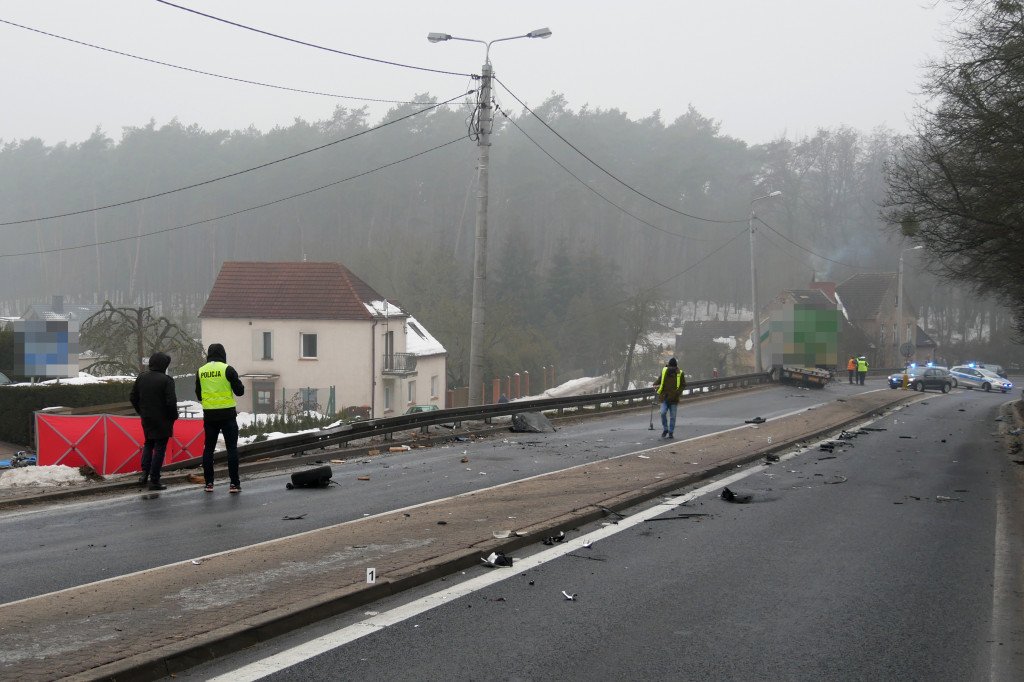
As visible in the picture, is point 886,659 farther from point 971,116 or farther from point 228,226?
point 228,226

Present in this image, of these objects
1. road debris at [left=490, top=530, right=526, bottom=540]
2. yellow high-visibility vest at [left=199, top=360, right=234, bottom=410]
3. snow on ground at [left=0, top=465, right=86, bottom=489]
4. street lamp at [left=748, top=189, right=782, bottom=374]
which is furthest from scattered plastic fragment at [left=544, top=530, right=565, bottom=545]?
street lamp at [left=748, top=189, right=782, bottom=374]

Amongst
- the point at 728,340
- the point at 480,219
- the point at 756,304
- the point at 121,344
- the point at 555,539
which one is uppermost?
the point at 480,219

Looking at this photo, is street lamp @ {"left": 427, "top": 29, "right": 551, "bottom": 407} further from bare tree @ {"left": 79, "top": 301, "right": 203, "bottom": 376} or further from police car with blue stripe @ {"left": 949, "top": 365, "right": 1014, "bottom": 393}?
police car with blue stripe @ {"left": 949, "top": 365, "right": 1014, "bottom": 393}

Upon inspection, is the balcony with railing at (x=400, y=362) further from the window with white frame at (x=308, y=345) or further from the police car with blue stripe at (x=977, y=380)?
the police car with blue stripe at (x=977, y=380)

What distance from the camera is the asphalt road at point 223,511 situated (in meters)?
7.58

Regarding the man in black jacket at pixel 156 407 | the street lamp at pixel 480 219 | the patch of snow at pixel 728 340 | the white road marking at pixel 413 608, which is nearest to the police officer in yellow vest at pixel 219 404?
the man in black jacket at pixel 156 407

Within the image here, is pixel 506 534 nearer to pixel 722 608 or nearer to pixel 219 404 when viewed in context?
pixel 722 608

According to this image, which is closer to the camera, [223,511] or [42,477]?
[223,511]

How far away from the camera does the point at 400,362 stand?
161ft

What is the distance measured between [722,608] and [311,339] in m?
43.5

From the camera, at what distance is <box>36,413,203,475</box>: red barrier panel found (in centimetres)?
1333

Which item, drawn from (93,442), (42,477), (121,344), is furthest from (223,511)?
(121,344)

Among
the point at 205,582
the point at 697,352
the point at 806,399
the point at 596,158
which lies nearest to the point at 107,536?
the point at 205,582

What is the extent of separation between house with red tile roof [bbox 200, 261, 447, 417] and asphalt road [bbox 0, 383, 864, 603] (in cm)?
2934
